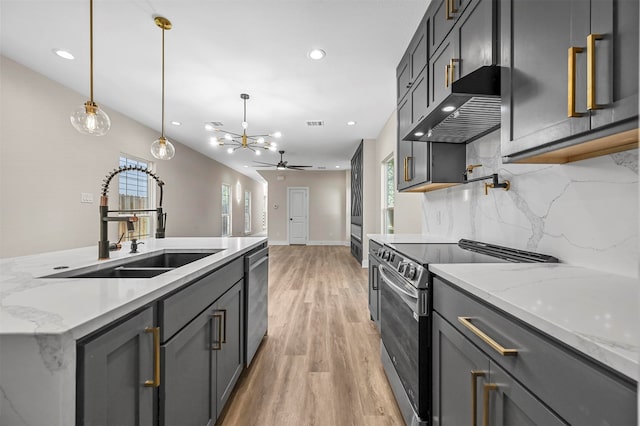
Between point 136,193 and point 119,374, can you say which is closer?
point 119,374

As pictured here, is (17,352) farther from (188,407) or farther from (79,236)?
(79,236)

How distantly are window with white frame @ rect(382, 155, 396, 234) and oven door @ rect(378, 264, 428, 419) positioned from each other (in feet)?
11.1

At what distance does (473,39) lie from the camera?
1.44 metres

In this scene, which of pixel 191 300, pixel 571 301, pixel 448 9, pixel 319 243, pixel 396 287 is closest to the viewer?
pixel 571 301

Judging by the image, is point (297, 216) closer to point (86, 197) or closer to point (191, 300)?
point (86, 197)

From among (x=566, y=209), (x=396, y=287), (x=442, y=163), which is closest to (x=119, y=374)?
(x=396, y=287)

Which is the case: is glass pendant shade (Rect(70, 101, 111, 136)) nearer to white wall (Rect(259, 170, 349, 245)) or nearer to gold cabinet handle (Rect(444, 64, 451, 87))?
gold cabinet handle (Rect(444, 64, 451, 87))

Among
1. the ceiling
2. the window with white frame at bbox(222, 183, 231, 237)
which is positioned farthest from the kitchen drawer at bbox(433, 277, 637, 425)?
the window with white frame at bbox(222, 183, 231, 237)

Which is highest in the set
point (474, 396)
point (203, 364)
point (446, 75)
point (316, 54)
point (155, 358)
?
point (316, 54)

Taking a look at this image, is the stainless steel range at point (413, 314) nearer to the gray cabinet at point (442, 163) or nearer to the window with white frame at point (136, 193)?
the gray cabinet at point (442, 163)

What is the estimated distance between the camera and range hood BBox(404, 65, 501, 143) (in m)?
1.28

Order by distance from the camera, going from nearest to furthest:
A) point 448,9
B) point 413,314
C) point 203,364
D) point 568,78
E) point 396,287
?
point 568,78 → point 203,364 → point 413,314 → point 396,287 → point 448,9

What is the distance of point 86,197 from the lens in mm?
3930

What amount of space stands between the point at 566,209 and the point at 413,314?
839mm
